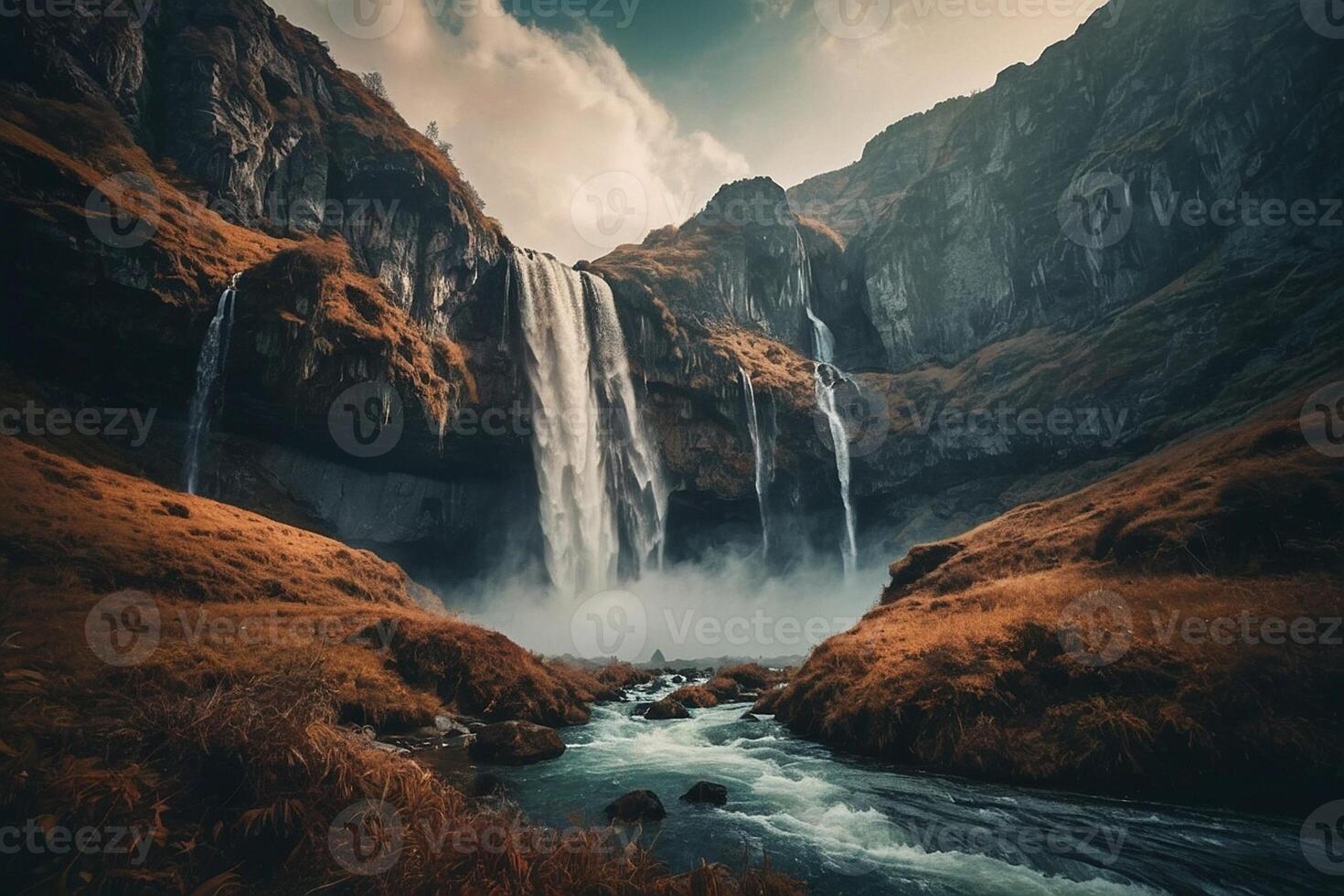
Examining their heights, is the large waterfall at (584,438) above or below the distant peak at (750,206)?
below

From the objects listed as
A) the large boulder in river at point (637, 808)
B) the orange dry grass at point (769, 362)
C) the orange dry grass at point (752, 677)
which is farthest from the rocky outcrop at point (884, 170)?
the large boulder in river at point (637, 808)

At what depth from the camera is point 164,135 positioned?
4362cm

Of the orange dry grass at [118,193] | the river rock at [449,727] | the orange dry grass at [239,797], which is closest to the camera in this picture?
the orange dry grass at [239,797]

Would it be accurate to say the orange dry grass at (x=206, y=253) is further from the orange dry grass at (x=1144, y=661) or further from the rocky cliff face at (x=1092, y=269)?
the rocky cliff face at (x=1092, y=269)

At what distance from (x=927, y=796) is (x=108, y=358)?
160 feet

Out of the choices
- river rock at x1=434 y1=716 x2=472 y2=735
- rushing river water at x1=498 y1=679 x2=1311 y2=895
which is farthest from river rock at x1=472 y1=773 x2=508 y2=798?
river rock at x1=434 y1=716 x2=472 y2=735

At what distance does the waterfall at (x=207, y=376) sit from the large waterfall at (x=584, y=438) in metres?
23.5

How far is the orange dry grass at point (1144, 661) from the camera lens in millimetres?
11359

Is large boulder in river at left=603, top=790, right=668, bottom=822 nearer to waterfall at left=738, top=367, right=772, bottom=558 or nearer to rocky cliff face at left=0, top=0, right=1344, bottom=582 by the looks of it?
rocky cliff face at left=0, top=0, right=1344, bottom=582

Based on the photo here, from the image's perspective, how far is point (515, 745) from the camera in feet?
51.3

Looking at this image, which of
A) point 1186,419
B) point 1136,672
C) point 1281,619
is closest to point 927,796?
point 1136,672

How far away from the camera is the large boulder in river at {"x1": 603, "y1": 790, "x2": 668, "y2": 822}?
11094 millimetres

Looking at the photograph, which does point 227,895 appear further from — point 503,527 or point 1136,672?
point 503,527

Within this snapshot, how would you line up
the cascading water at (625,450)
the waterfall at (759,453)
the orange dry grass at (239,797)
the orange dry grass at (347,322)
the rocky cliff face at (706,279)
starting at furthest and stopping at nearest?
1. the waterfall at (759,453)
2. the cascading water at (625,450)
3. the orange dry grass at (347,322)
4. the rocky cliff face at (706,279)
5. the orange dry grass at (239,797)
